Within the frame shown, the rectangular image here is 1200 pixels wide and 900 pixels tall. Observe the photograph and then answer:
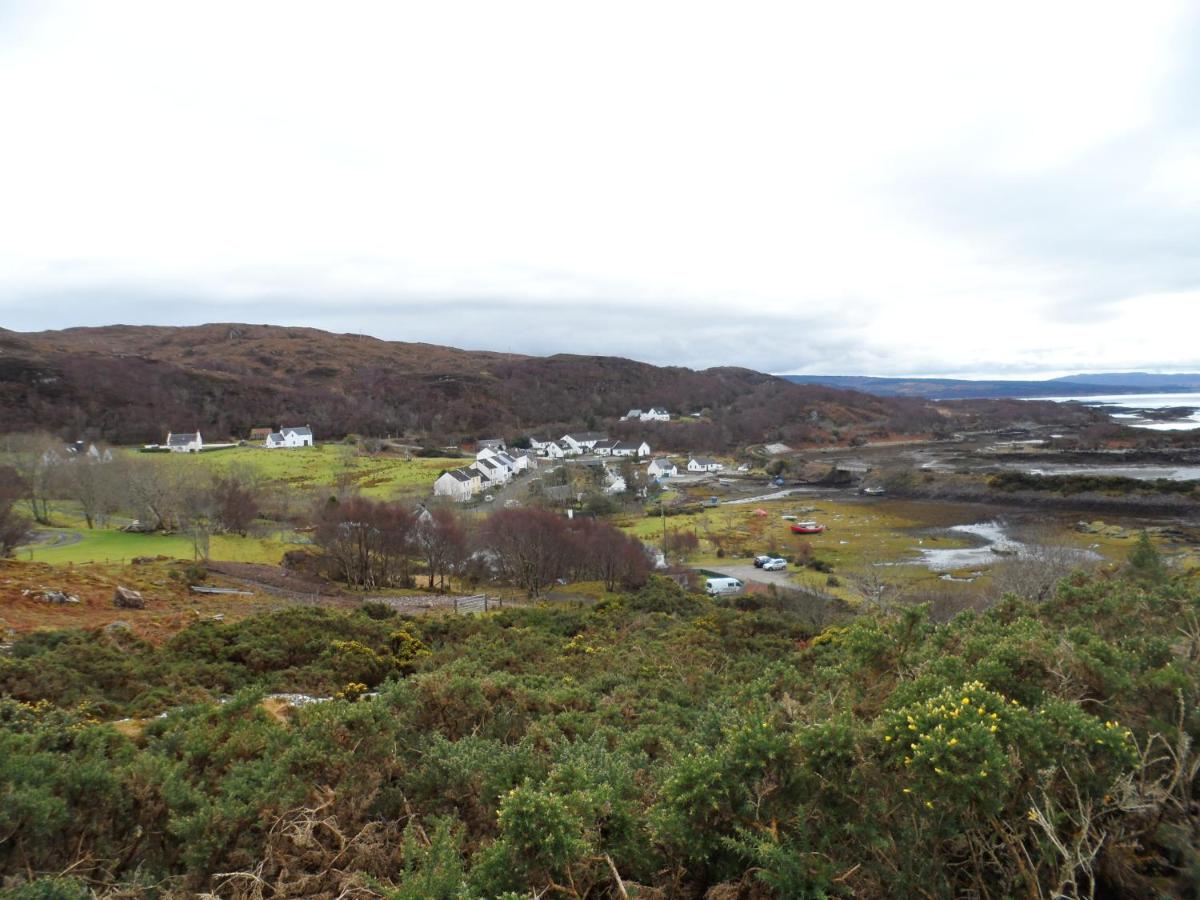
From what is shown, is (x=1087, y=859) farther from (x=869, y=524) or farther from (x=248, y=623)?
(x=869, y=524)

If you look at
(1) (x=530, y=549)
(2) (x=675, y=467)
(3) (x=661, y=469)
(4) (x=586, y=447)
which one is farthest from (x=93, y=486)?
(4) (x=586, y=447)

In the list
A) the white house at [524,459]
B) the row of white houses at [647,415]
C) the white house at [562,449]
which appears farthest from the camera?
the row of white houses at [647,415]

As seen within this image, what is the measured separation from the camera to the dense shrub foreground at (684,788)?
2.97 metres

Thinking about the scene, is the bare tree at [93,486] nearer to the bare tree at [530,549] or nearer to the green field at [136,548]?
the green field at [136,548]

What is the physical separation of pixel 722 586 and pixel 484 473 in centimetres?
3048

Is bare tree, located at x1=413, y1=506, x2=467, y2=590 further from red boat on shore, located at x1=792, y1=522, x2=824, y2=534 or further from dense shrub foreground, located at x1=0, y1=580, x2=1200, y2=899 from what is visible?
red boat on shore, located at x1=792, y1=522, x2=824, y2=534

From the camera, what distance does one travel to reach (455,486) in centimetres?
4378

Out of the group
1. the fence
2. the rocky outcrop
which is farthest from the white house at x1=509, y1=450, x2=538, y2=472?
the rocky outcrop

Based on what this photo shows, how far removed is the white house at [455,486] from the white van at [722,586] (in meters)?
20.8

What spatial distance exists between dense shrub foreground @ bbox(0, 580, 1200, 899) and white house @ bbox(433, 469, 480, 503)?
119 ft

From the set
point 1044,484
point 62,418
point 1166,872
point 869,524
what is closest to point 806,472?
point 1044,484

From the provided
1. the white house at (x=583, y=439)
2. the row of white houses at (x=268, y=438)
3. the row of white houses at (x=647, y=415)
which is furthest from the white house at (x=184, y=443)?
the row of white houses at (x=647, y=415)

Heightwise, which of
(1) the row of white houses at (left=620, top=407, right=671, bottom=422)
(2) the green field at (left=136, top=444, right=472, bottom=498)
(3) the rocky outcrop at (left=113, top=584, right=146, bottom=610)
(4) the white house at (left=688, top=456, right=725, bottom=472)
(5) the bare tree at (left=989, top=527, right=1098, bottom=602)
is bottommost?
(4) the white house at (left=688, top=456, right=725, bottom=472)

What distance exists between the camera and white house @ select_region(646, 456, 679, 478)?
63697mm
